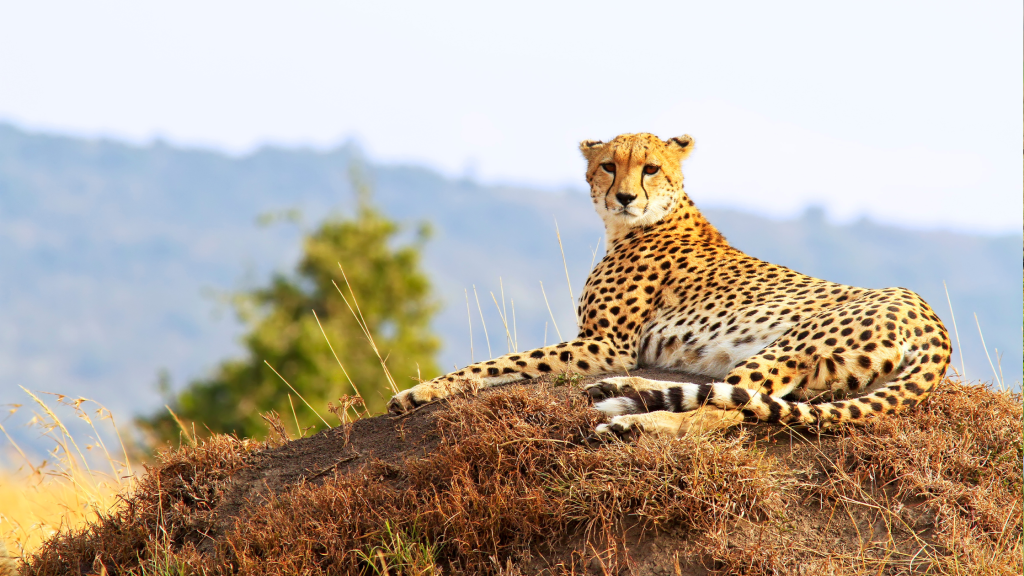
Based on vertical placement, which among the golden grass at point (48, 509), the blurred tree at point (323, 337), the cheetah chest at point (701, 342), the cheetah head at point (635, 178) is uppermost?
the cheetah head at point (635, 178)

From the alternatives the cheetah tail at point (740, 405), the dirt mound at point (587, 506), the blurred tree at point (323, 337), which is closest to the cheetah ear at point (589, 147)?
the dirt mound at point (587, 506)

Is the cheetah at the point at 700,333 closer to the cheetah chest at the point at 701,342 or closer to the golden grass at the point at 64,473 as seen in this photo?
the cheetah chest at the point at 701,342

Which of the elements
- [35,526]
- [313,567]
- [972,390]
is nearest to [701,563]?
[313,567]

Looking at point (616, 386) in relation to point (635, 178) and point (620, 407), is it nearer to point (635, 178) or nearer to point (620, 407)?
point (620, 407)

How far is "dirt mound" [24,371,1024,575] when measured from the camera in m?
2.94

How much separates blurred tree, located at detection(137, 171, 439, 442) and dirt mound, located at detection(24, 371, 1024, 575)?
8.80 m

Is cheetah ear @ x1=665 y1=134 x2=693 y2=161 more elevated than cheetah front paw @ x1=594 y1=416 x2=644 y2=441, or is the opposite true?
cheetah ear @ x1=665 y1=134 x2=693 y2=161

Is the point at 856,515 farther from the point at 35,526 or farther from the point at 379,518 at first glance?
the point at 35,526

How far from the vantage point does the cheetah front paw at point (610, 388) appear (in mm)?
3641

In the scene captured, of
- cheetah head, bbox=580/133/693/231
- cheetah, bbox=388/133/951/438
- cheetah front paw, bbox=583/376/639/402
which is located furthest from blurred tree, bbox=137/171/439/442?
cheetah front paw, bbox=583/376/639/402

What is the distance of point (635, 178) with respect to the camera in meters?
4.94

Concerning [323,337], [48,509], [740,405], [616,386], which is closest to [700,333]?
[616,386]

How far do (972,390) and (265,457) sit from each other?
3.20 metres

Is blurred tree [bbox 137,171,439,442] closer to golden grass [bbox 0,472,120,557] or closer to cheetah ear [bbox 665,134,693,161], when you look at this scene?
golden grass [bbox 0,472,120,557]
